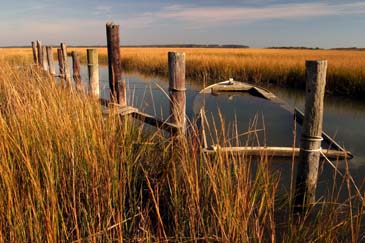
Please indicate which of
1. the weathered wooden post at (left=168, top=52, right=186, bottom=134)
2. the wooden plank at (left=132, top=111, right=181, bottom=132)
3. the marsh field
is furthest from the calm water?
the marsh field

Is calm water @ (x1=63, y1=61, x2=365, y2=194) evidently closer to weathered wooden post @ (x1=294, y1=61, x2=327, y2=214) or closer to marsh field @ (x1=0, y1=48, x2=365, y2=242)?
weathered wooden post @ (x1=294, y1=61, x2=327, y2=214)

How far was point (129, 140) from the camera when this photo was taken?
2.93 m

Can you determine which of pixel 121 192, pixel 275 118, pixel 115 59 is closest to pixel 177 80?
pixel 121 192

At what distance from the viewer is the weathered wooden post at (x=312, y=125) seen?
2801 mm

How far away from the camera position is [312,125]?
2881mm

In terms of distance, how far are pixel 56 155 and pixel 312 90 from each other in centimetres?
226

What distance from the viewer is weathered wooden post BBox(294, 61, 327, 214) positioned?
2801 millimetres

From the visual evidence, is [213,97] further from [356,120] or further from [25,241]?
[25,241]

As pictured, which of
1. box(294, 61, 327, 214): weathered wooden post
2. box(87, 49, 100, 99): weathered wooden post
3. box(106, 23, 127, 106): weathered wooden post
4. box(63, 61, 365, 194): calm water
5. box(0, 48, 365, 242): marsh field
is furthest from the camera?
box(87, 49, 100, 99): weathered wooden post

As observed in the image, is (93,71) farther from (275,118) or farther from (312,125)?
(275,118)

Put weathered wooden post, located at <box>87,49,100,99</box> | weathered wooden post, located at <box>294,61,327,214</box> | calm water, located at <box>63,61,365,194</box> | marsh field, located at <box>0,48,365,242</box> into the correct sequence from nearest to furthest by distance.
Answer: marsh field, located at <box>0,48,365,242</box>
weathered wooden post, located at <box>294,61,327,214</box>
calm water, located at <box>63,61,365,194</box>
weathered wooden post, located at <box>87,49,100,99</box>

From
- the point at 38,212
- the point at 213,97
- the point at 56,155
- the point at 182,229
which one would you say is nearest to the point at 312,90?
the point at 182,229

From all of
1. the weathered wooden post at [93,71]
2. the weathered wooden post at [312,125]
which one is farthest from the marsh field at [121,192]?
the weathered wooden post at [93,71]

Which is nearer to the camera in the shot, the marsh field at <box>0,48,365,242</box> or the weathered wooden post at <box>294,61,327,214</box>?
the marsh field at <box>0,48,365,242</box>
